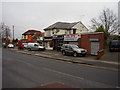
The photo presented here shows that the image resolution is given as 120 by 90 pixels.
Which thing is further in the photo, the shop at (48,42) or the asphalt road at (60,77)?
the shop at (48,42)

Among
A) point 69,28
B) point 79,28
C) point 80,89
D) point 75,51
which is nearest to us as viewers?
point 80,89

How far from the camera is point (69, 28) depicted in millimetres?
41344

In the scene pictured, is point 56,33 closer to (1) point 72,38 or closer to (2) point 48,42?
(2) point 48,42

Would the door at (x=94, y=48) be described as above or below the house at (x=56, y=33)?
below

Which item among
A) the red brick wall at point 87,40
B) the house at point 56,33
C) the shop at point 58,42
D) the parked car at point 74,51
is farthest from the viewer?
the house at point 56,33

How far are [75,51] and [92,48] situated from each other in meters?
3.91

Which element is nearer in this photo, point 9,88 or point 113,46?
point 9,88

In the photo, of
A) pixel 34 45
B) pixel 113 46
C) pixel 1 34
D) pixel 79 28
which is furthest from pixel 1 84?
pixel 1 34

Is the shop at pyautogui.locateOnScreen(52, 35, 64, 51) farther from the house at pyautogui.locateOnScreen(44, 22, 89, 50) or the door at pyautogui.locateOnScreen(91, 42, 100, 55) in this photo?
the door at pyautogui.locateOnScreen(91, 42, 100, 55)

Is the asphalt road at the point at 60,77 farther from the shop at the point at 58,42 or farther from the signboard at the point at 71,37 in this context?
the shop at the point at 58,42

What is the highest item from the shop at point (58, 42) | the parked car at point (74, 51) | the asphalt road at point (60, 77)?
the shop at point (58, 42)

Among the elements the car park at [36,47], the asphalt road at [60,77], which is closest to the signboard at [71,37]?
the car park at [36,47]

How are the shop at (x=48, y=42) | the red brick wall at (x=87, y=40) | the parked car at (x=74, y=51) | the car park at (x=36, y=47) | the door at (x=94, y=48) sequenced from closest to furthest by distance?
the parked car at (x=74, y=51)
the red brick wall at (x=87, y=40)
the door at (x=94, y=48)
the car park at (x=36, y=47)
the shop at (x=48, y=42)

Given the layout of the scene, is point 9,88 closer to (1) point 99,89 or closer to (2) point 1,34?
(1) point 99,89
